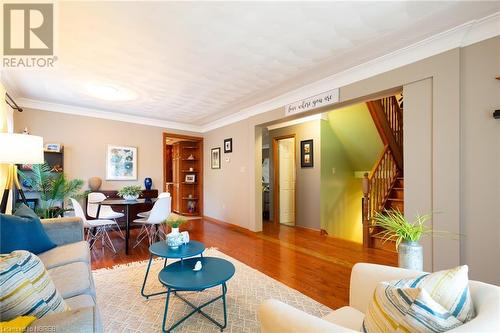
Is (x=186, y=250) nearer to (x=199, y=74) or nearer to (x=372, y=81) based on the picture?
(x=199, y=74)

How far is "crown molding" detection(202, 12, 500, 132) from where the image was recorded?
2.13 meters

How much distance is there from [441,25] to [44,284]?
132 inches

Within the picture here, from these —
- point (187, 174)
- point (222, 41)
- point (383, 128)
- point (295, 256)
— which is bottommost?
point (295, 256)

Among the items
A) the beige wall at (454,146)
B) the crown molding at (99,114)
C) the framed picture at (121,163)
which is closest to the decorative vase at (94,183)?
the framed picture at (121,163)

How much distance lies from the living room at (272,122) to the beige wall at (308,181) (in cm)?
110

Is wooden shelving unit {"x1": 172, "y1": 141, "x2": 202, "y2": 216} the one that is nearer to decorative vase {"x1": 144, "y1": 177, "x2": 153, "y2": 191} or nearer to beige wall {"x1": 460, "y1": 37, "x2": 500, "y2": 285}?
decorative vase {"x1": 144, "y1": 177, "x2": 153, "y2": 191}

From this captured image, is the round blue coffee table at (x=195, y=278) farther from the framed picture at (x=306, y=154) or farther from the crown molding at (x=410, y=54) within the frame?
the framed picture at (x=306, y=154)

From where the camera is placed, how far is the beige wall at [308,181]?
5160 millimetres

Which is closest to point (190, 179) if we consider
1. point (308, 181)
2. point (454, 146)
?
point (308, 181)

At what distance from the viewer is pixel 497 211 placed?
208 cm

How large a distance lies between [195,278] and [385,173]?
151 inches

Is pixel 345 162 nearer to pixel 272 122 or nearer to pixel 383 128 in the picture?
pixel 383 128

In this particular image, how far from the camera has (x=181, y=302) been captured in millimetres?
2160

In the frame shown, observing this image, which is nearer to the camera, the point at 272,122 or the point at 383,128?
the point at 383,128
